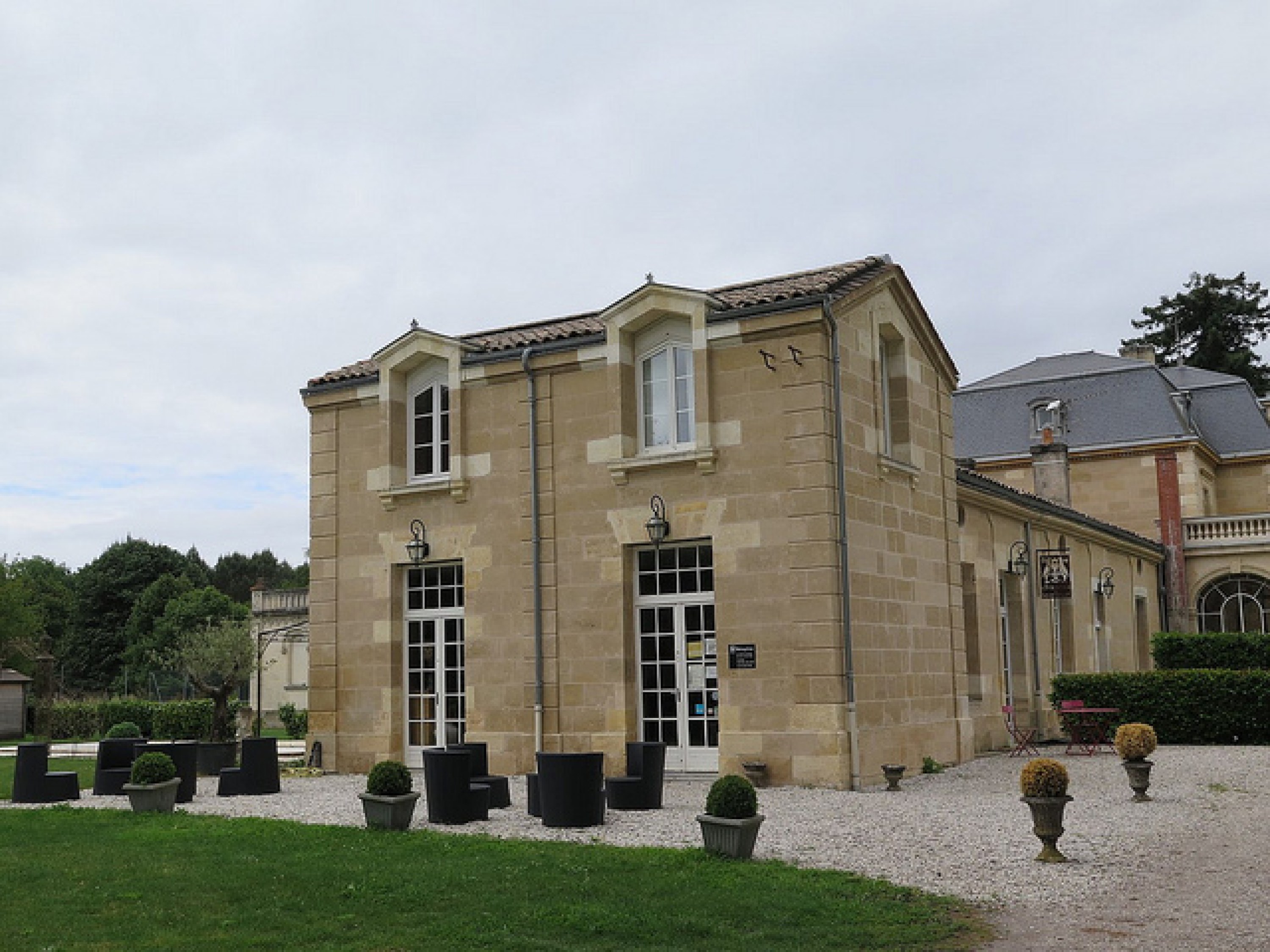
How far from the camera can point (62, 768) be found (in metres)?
20.4

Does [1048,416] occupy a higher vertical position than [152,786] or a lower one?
higher

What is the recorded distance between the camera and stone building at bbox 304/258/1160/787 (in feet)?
47.9

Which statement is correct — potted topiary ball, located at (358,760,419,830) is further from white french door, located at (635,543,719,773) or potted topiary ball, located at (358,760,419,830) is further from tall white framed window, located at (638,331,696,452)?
tall white framed window, located at (638,331,696,452)

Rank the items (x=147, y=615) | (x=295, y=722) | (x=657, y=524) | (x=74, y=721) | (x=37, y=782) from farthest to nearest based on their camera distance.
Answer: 1. (x=147, y=615)
2. (x=74, y=721)
3. (x=295, y=722)
4. (x=657, y=524)
5. (x=37, y=782)

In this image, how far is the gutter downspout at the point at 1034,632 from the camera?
21297 mm

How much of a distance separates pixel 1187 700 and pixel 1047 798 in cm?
1170

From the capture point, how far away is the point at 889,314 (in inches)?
648

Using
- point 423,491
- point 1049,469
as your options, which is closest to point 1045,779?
point 423,491

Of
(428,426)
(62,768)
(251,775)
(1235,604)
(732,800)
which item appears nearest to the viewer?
(732,800)

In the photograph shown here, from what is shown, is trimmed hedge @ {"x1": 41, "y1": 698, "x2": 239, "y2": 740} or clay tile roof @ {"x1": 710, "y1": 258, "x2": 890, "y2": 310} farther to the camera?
trimmed hedge @ {"x1": 41, "y1": 698, "x2": 239, "y2": 740}

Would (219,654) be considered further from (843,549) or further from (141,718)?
(843,549)

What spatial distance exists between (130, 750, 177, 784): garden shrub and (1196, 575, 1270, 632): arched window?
27509 millimetres

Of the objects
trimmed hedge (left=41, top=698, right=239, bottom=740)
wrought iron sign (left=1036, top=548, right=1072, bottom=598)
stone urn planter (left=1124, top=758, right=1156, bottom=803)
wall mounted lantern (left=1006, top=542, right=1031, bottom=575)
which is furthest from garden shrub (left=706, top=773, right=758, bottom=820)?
trimmed hedge (left=41, top=698, right=239, bottom=740)

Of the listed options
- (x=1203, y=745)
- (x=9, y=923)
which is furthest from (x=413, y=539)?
(x=1203, y=745)
